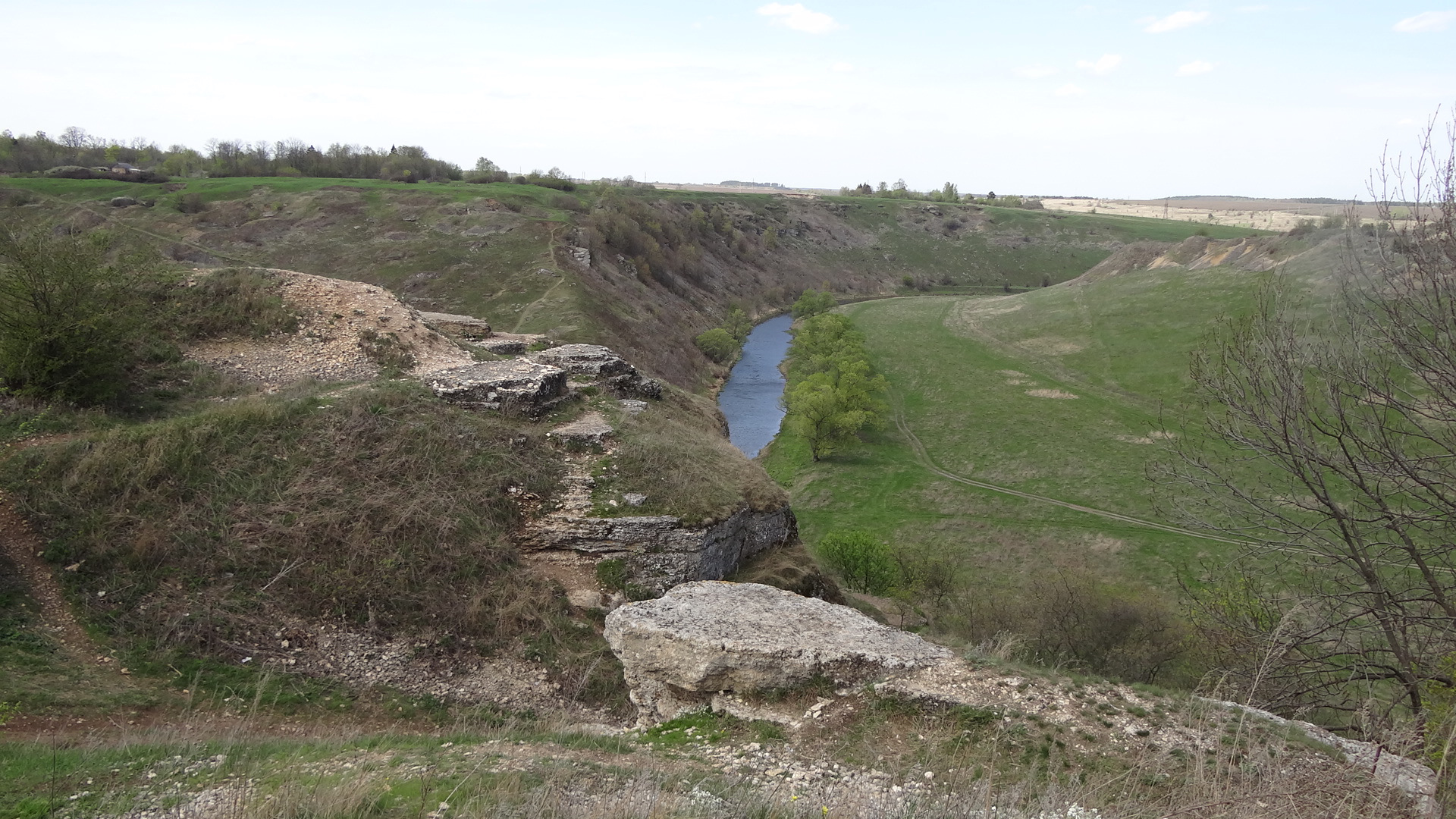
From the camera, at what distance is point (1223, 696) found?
13820mm

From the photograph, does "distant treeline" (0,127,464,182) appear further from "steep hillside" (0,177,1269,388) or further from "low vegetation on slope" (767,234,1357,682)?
"low vegetation on slope" (767,234,1357,682)

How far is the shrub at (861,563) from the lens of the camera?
1121 inches

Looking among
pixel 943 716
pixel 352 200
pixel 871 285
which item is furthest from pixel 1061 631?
Result: pixel 871 285

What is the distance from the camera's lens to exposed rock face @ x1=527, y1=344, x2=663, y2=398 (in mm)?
26141

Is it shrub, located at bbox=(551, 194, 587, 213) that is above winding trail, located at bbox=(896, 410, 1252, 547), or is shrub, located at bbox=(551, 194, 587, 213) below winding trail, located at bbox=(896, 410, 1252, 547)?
above

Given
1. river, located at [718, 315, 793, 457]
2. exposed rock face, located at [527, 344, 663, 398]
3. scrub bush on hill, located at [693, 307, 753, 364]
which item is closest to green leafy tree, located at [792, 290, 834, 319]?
river, located at [718, 315, 793, 457]

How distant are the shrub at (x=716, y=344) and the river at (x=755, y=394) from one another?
1.90m

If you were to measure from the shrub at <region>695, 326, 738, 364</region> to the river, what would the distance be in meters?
1.90

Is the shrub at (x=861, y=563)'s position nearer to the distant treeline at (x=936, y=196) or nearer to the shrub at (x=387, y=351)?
the shrub at (x=387, y=351)

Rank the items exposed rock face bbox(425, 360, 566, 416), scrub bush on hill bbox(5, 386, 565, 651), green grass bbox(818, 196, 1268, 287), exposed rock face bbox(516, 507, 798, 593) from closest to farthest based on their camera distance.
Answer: scrub bush on hill bbox(5, 386, 565, 651) → exposed rock face bbox(516, 507, 798, 593) → exposed rock face bbox(425, 360, 566, 416) → green grass bbox(818, 196, 1268, 287)

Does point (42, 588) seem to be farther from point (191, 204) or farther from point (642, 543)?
point (191, 204)

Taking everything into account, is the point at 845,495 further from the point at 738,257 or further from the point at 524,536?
the point at 738,257

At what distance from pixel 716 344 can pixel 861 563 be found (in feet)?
134

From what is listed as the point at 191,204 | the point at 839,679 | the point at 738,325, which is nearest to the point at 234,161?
the point at 191,204
